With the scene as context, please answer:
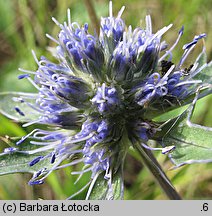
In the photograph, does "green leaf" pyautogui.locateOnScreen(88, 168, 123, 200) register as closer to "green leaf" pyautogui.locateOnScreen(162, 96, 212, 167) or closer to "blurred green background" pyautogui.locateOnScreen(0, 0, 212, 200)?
"green leaf" pyautogui.locateOnScreen(162, 96, 212, 167)

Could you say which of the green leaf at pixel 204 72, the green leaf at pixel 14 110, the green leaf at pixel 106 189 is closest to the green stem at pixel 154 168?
the green leaf at pixel 106 189

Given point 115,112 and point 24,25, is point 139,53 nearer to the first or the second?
point 115,112

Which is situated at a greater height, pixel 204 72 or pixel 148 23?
pixel 148 23

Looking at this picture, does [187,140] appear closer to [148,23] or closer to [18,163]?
[148,23]

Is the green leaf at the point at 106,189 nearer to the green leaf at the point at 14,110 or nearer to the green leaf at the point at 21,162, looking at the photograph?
the green leaf at the point at 21,162

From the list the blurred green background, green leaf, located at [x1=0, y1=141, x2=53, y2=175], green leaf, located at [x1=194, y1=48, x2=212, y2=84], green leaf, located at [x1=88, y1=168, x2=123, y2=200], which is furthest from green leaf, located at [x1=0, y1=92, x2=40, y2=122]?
green leaf, located at [x1=194, y1=48, x2=212, y2=84]

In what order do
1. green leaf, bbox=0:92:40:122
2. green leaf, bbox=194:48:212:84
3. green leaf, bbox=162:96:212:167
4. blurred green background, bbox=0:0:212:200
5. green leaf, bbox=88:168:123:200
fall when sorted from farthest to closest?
blurred green background, bbox=0:0:212:200 → green leaf, bbox=0:92:40:122 → green leaf, bbox=194:48:212:84 → green leaf, bbox=88:168:123:200 → green leaf, bbox=162:96:212:167

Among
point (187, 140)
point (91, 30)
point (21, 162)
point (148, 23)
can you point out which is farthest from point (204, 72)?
point (91, 30)
